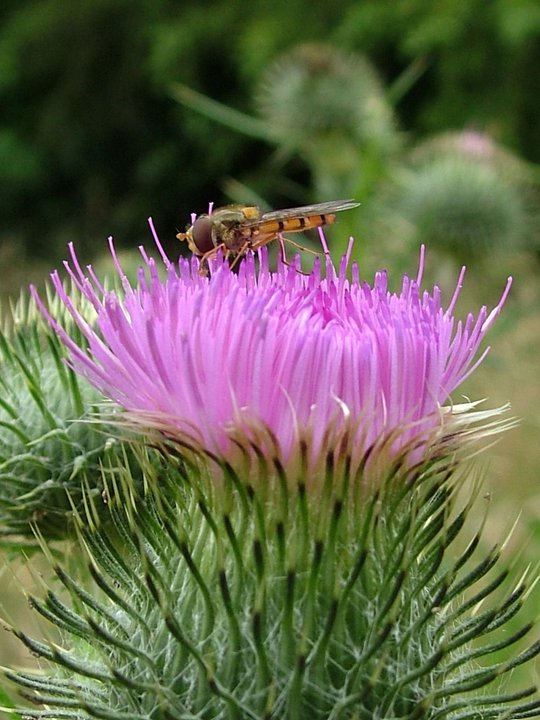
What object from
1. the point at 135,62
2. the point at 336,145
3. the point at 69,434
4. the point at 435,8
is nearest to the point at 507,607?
the point at 69,434

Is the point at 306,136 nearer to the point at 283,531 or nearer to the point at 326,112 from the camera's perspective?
the point at 326,112

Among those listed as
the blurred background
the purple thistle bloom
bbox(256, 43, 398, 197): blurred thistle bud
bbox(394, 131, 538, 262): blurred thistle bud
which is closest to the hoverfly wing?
the purple thistle bloom

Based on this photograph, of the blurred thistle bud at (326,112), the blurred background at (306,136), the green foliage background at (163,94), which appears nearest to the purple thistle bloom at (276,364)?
the blurred background at (306,136)

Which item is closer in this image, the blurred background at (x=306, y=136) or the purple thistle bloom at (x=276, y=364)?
the purple thistle bloom at (x=276, y=364)

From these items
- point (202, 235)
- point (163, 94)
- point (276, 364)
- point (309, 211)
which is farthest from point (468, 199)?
point (163, 94)

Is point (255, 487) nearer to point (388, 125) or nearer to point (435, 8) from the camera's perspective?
point (388, 125)

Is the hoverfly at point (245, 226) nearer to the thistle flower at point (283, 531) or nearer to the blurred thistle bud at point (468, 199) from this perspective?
the thistle flower at point (283, 531)
